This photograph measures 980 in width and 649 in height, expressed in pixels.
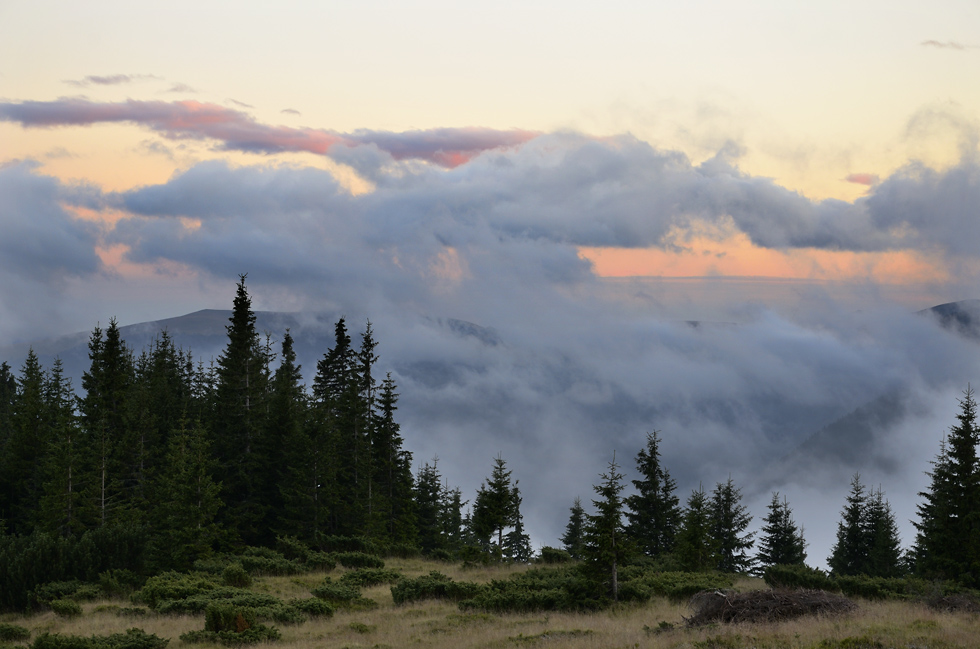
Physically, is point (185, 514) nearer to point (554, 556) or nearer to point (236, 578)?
point (236, 578)

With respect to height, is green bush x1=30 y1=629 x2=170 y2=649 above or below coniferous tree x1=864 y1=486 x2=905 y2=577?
above

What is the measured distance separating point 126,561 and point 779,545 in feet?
167

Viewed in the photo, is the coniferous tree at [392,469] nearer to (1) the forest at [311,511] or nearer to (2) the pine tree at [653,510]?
(1) the forest at [311,511]

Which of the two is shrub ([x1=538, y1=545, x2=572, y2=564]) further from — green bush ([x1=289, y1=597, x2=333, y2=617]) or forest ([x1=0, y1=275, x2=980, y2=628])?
green bush ([x1=289, y1=597, x2=333, y2=617])

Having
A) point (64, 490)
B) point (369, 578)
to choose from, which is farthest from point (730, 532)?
point (64, 490)

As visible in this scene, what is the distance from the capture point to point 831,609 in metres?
18.4

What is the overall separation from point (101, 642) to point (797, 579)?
2566 cm

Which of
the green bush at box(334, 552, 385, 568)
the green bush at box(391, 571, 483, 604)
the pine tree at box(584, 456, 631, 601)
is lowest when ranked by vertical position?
the green bush at box(334, 552, 385, 568)

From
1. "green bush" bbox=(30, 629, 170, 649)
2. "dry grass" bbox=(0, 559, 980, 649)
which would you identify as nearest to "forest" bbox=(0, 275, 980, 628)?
"dry grass" bbox=(0, 559, 980, 649)

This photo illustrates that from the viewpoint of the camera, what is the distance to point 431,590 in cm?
2619

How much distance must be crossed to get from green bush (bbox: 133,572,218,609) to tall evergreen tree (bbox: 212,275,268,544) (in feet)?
64.3

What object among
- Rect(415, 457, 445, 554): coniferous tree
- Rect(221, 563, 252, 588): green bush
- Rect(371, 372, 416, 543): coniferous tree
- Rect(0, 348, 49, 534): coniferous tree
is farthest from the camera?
Rect(415, 457, 445, 554): coniferous tree

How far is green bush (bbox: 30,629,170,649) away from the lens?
1595cm

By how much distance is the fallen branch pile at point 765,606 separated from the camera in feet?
59.1
